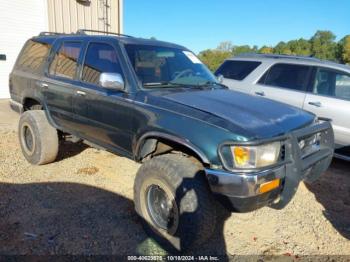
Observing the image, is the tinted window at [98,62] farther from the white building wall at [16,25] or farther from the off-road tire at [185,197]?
the white building wall at [16,25]

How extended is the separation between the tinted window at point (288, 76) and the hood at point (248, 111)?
262cm

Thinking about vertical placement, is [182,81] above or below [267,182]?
above

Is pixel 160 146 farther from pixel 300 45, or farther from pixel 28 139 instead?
pixel 300 45

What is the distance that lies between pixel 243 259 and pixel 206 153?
1166 millimetres

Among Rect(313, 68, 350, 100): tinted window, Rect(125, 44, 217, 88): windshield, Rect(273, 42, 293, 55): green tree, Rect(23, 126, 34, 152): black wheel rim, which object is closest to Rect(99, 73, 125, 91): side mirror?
Rect(125, 44, 217, 88): windshield

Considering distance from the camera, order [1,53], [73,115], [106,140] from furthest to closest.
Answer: [1,53] → [73,115] → [106,140]

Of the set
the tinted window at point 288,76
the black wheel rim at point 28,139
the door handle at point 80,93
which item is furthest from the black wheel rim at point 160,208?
the tinted window at point 288,76

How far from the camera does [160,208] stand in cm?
342

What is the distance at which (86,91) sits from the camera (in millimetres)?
4117

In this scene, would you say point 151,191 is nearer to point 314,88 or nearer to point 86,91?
point 86,91

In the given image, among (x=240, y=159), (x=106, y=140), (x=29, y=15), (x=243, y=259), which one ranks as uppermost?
(x=29, y=15)

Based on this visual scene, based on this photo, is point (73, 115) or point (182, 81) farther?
point (73, 115)

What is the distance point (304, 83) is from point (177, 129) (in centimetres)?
393

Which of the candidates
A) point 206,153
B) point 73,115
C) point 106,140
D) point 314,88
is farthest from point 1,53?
point 206,153
